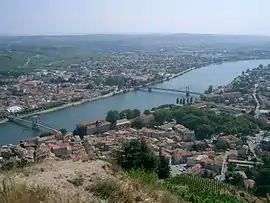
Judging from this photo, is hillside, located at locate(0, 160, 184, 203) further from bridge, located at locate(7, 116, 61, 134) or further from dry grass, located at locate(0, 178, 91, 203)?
bridge, located at locate(7, 116, 61, 134)

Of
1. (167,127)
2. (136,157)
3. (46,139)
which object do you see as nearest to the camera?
(136,157)

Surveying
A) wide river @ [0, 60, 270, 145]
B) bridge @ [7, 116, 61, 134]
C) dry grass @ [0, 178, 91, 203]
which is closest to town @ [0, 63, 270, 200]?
bridge @ [7, 116, 61, 134]

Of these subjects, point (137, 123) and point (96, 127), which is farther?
point (137, 123)

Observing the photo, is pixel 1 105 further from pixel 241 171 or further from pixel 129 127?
pixel 241 171

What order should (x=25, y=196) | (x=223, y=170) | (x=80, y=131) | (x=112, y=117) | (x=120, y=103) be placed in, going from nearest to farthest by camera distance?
(x=25, y=196) → (x=223, y=170) → (x=80, y=131) → (x=112, y=117) → (x=120, y=103)

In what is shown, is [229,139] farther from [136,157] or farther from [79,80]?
[79,80]

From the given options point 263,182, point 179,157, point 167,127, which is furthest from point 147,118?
point 263,182
